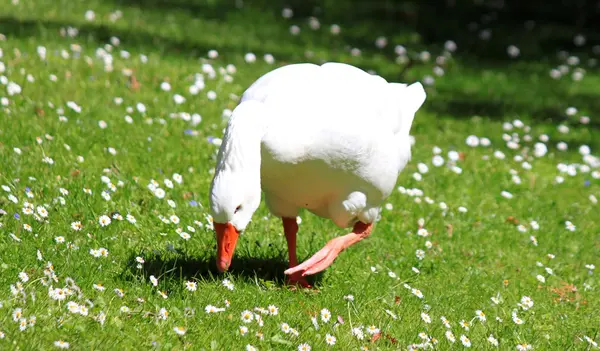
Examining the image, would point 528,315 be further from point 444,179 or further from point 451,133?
point 451,133

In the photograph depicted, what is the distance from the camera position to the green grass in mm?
4363

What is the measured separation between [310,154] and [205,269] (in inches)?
41.7

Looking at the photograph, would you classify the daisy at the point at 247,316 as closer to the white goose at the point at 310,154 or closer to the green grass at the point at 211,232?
the green grass at the point at 211,232

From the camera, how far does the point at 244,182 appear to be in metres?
4.18

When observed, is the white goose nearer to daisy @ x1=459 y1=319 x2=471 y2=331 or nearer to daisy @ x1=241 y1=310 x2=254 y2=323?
daisy @ x1=241 y1=310 x2=254 y2=323

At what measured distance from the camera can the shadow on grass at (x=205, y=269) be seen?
4852mm

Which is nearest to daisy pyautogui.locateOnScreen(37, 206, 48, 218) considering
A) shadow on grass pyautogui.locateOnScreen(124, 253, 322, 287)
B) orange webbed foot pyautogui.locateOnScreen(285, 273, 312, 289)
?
shadow on grass pyautogui.locateOnScreen(124, 253, 322, 287)

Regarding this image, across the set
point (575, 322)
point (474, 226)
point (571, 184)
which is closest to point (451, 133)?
point (571, 184)

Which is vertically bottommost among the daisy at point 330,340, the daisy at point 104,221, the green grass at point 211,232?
the green grass at point 211,232

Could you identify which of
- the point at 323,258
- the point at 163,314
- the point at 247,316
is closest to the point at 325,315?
the point at 323,258

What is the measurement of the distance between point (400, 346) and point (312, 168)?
1.05 metres

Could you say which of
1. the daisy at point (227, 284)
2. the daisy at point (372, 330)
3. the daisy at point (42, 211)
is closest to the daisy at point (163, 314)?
the daisy at point (227, 284)

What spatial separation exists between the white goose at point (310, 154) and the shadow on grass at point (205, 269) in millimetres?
195

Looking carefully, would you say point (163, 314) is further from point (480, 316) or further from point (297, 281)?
point (480, 316)
